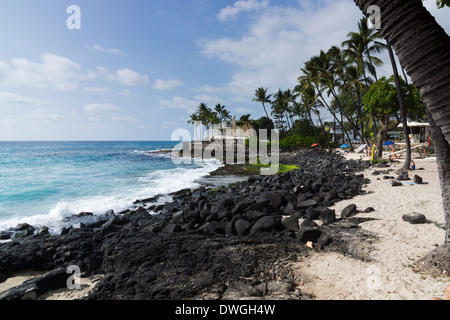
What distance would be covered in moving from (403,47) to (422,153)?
22160 millimetres

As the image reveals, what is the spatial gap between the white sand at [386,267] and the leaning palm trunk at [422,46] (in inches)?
89.3

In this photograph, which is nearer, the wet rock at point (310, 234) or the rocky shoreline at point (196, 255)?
the rocky shoreline at point (196, 255)

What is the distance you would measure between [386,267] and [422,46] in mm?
3537

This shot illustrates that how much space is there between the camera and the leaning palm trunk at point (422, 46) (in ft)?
9.43

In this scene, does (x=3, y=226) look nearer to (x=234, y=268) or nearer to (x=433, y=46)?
(x=234, y=268)

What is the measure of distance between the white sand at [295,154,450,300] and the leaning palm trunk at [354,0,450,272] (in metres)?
2.27

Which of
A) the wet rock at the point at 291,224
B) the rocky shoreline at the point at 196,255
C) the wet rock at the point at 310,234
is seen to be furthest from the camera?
the wet rock at the point at 291,224

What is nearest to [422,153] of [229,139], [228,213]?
[228,213]

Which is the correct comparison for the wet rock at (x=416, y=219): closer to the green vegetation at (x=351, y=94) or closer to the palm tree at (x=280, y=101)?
the green vegetation at (x=351, y=94)

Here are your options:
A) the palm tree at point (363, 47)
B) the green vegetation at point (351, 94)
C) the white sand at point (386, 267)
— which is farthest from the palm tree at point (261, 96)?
the white sand at point (386, 267)

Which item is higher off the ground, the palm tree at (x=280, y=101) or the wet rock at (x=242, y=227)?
the palm tree at (x=280, y=101)

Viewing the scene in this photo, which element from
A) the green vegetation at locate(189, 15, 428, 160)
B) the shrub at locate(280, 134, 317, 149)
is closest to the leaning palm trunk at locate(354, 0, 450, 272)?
the green vegetation at locate(189, 15, 428, 160)
